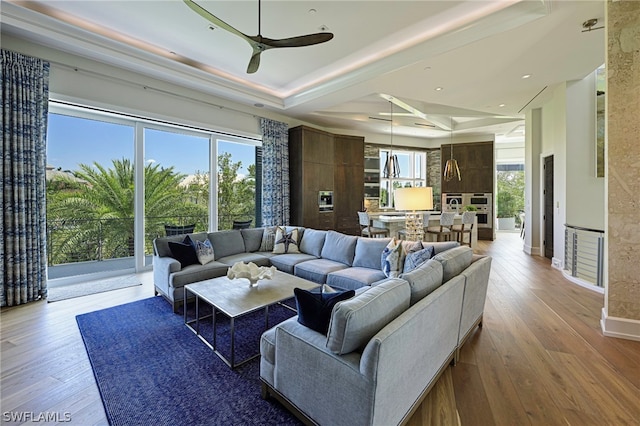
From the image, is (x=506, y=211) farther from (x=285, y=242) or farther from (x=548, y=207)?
(x=285, y=242)

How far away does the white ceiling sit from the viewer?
3248 millimetres

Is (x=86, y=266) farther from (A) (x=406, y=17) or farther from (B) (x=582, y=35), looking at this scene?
(B) (x=582, y=35)

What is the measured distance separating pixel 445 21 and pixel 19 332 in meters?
5.91

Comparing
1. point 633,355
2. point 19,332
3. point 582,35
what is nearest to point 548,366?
point 633,355

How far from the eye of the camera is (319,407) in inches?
63.0

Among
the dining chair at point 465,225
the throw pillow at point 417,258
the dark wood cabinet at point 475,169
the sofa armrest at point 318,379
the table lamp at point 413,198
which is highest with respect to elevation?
the dark wood cabinet at point 475,169

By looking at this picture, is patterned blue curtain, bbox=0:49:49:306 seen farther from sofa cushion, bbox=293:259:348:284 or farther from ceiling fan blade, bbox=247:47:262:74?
sofa cushion, bbox=293:259:348:284

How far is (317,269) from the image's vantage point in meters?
3.86

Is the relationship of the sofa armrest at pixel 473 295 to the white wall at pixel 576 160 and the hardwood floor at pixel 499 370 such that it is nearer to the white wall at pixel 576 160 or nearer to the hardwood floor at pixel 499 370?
the hardwood floor at pixel 499 370

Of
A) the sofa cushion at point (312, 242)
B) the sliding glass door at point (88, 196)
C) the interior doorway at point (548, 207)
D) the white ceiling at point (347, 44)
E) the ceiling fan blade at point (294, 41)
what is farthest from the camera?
the interior doorway at point (548, 207)

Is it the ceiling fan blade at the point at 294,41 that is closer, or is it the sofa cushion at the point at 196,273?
the ceiling fan blade at the point at 294,41

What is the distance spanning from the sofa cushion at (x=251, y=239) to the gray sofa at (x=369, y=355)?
308 cm

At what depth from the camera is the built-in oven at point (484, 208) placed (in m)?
9.15

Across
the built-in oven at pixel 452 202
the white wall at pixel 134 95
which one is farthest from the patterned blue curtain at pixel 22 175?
the built-in oven at pixel 452 202
